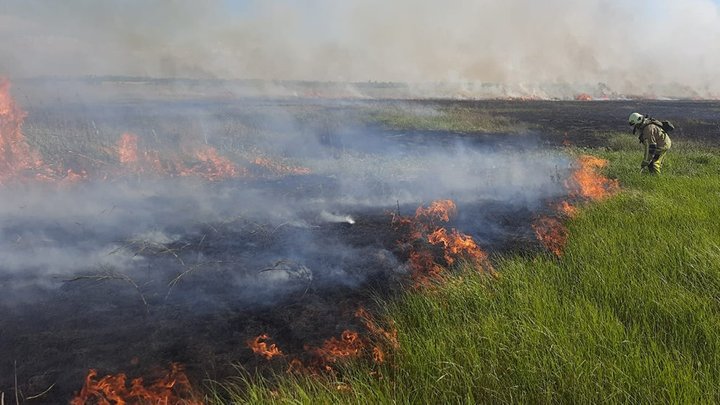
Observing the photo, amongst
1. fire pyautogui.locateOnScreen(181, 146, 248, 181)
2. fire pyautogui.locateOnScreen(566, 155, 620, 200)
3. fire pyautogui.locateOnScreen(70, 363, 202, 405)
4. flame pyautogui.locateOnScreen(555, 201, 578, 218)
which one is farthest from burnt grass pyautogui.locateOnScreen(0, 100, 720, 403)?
fire pyautogui.locateOnScreen(181, 146, 248, 181)

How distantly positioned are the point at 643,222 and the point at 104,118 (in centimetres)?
2537

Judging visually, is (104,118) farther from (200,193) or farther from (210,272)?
(210,272)

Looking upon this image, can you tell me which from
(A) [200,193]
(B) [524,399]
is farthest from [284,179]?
(B) [524,399]

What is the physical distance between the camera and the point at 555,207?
1085cm

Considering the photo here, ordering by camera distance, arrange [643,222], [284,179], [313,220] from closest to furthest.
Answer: [643,222]
[313,220]
[284,179]

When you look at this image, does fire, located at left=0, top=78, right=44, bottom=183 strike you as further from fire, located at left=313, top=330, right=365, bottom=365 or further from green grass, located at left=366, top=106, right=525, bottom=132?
green grass, located at left=366, top=106, right=525, bottom=132

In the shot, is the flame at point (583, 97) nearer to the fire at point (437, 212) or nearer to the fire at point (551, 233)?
the fire at point (437, 212)

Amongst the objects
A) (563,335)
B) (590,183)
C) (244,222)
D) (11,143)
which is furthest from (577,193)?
(11,143)

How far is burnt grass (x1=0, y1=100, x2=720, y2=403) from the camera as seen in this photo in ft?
16.5

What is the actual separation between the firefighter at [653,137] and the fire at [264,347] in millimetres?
12155

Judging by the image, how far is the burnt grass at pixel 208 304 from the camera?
16.5ft

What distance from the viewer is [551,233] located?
8.73 m

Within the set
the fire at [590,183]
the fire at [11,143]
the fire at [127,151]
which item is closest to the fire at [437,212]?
the fire at [590,183]

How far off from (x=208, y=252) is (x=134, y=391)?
154 inches
